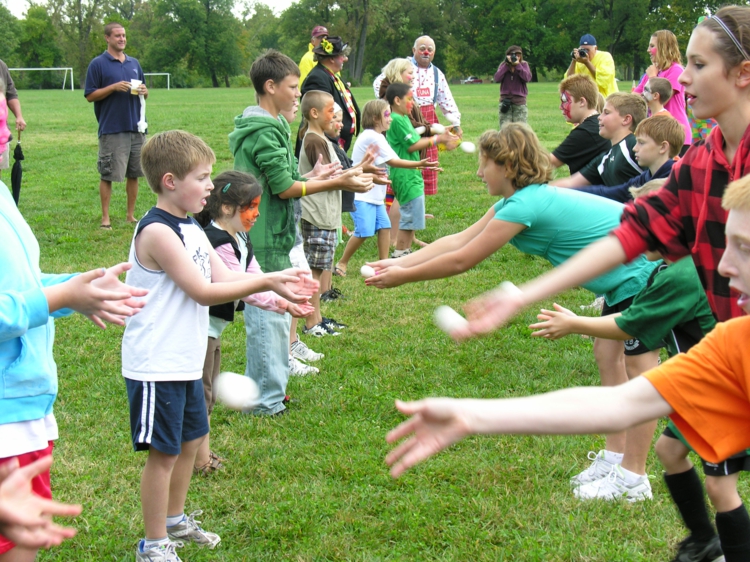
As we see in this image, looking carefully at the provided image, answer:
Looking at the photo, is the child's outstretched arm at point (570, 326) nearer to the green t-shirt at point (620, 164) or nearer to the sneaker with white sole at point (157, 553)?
the sneaker with white sole at point (157, 553)

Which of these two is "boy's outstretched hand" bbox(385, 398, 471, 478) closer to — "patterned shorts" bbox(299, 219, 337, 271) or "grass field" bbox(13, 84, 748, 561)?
"grass field" bbox(13, 84, 748, 561)

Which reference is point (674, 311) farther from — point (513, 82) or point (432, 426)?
point (513, 82)

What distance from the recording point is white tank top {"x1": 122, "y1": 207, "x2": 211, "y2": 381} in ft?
10.4

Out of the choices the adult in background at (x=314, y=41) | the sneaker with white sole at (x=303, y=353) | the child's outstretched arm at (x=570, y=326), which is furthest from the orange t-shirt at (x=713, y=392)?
the adult in background at (x=314, y=41)

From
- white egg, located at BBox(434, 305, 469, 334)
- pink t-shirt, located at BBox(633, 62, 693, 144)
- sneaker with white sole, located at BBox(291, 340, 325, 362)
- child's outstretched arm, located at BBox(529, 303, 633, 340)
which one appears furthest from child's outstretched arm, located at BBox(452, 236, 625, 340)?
pink t-shirt, located at BBox(633, 62, 693, 144)

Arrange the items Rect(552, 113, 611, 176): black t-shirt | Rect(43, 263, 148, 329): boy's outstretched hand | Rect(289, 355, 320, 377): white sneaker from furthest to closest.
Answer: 1. Rect(552, 113, 611, 176): black t-shirt
2. Rect(289, 355, 320, 377): white sneaker
3. Rect(43, 263, 148, 329): boy's outstretched hand

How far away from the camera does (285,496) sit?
156 inches

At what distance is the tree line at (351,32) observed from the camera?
7931 cm

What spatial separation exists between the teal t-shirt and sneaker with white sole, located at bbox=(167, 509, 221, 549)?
2.10m

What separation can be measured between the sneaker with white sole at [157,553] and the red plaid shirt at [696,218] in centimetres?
231

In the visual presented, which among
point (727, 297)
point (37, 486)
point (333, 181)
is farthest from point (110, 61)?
point (727, 297)

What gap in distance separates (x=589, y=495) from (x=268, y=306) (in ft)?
6.36

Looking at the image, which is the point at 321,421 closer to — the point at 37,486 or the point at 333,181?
the point at 333,181

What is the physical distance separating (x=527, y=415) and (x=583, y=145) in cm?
496
